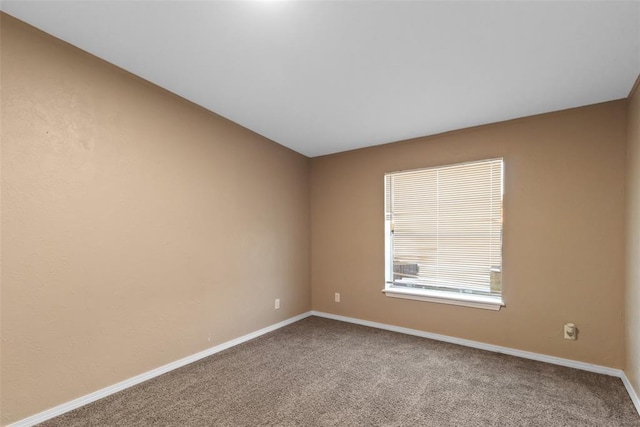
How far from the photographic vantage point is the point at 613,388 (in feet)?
7.69

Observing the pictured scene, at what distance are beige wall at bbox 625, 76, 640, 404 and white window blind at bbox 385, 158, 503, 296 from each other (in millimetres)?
922

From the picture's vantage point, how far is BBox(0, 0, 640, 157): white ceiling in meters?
1.70

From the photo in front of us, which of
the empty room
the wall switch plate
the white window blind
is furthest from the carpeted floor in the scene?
the white window blind

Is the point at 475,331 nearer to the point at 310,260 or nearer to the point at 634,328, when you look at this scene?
the point at 634,328

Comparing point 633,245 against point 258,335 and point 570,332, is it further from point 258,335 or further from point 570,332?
point 258,335

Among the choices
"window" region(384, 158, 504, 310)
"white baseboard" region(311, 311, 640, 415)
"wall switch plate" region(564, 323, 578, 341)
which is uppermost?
"window" region(384, 158, 504, 310)

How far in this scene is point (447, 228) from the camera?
3.41m

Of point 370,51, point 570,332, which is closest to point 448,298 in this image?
point 570,332

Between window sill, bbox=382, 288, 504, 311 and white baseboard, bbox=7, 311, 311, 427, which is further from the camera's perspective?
window sill, bbox=382, 288, 504, 311

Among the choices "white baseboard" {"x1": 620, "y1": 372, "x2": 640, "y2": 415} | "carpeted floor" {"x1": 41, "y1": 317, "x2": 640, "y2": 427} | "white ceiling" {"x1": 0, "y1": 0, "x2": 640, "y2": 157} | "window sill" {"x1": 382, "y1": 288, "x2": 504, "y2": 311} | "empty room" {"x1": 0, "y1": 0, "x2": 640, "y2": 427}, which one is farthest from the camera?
"window sill" {"x1": 382, "y1": 288, "x2": 504, "y2": 311}

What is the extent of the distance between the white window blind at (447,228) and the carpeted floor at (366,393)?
2.58 feet

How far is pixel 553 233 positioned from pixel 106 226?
386 cm

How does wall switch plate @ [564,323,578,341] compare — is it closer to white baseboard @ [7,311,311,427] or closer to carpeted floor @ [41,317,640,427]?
carpeted floor @ [41,317,640,427]

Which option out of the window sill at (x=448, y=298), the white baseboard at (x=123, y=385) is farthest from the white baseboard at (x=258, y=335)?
the window sill at (x=448, y=298)
